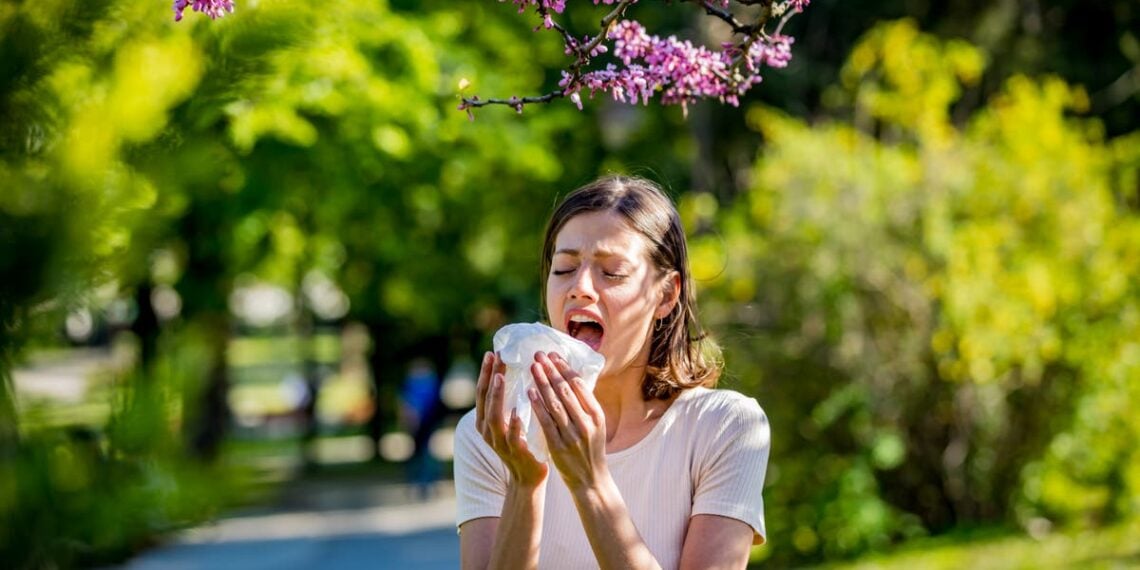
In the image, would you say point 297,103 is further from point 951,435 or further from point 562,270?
point 562,270

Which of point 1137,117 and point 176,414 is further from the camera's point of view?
point 1137,117

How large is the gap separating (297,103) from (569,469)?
848 cm

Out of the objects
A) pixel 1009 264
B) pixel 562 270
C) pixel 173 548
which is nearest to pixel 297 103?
pixel 1009 264

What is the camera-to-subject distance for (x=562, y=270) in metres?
2.80

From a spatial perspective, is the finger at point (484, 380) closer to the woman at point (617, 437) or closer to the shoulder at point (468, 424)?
the woman at point (617, 437)

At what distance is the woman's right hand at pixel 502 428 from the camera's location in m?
2.49

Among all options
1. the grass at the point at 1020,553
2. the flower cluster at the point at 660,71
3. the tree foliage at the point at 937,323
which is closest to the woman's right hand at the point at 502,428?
the flower cluster at the point at 660,71

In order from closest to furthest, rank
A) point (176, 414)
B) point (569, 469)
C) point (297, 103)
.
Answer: point (176, 414), point (569, 469), point (297, 103)

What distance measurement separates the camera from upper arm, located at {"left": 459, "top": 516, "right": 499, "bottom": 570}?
2.71 meters

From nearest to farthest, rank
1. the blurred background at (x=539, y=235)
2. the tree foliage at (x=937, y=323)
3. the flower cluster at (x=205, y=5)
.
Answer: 1. the blurred background at (x=539, y=235)
2. the flower cluster at (x=205, y=5)
3. the tree foliage at (x=937, y=323)

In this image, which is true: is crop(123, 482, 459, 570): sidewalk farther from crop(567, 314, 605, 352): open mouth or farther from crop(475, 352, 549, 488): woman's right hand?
crop(475, 352, 549, 488): woman's right hand

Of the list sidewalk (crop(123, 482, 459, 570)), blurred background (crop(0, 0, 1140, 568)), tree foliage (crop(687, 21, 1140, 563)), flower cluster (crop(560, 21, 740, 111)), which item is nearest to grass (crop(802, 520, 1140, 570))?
blurred background (crop(0, 0, 1140, 568))

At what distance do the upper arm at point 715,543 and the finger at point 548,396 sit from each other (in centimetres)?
37

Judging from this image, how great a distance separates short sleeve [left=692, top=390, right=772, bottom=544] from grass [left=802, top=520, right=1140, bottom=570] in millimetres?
7386
